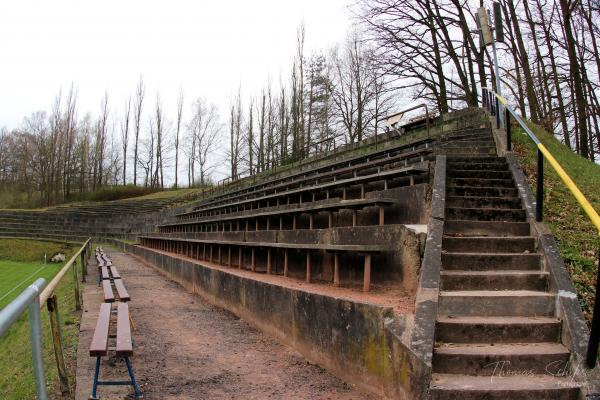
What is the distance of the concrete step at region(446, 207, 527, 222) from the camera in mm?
6105

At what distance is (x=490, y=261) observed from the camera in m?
5.06

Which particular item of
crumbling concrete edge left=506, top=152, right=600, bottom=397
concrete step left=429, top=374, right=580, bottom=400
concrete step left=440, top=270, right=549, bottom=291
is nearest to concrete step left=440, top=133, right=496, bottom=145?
crumbling concrete edge left=506, top=152, right=600, bottom=397

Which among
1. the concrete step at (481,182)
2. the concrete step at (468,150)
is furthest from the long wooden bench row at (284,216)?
the concrete step at (468,150)

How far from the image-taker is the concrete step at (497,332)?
394cm

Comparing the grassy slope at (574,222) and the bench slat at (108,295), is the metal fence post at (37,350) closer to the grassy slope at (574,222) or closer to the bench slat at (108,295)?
the grassy slope at (574,222)

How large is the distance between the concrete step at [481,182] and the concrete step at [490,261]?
220cm

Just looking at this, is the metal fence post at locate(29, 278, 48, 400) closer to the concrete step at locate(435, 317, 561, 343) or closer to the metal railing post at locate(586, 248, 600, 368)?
the concrete step at locate(435, 317, 561, 343)

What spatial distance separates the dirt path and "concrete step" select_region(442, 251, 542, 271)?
1752mm

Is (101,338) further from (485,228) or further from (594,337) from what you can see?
(485,228)

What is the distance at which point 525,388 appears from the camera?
3285 millimetres

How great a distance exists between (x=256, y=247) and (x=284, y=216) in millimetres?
969

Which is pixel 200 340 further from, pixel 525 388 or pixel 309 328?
pixel 525 388

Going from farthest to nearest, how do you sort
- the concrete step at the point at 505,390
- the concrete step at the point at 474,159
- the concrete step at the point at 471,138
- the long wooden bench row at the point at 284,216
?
the concrete step at the point at 471,138 → the concrete step at the point at 474,159 → the long wooden bench row at the point at 284,216 → the concrete step at the point at 505,390

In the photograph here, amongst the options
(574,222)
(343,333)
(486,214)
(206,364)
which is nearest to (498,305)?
(343,333)
